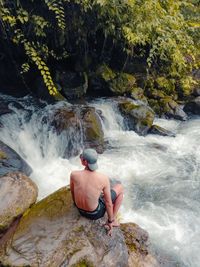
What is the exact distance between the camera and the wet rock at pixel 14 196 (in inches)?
201

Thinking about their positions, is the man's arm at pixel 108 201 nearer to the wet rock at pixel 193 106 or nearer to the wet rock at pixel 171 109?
the wet rock at pixel 171 109

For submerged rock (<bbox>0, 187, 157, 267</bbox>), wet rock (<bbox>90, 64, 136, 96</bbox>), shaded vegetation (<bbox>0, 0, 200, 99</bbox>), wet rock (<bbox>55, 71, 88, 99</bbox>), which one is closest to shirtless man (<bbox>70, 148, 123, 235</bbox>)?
submerged rock (<bbox>0, 187, 157, 267</bbox>)

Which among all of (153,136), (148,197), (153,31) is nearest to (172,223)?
(148,197)

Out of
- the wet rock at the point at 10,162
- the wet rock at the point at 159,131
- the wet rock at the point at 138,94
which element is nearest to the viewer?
the wet rock at the point at 10,162

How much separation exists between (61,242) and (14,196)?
1.19 metres

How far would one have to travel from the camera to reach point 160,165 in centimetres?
940

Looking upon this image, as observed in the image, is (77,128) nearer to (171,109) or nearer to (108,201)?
(171,109)

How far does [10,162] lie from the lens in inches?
295

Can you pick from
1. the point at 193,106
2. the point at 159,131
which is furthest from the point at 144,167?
the point at 193,106

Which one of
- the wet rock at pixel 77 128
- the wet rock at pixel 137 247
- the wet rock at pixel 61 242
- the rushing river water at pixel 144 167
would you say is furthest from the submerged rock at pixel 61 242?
the wet rock at pixel 77 128

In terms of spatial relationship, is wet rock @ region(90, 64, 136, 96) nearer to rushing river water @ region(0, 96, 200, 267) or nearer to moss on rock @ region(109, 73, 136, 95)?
moss on rock @ region(109, 73, 136, 95)

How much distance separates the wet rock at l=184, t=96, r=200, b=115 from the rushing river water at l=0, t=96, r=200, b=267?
2.79 ft

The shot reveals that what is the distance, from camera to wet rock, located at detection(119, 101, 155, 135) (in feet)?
37.2

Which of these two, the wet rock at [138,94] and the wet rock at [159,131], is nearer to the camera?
the wet rock at [159,131]
